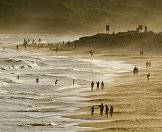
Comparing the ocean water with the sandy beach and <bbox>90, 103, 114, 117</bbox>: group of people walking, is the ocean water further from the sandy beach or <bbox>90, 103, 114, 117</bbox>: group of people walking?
<bbox>90, 103, 114, 117</bbox>: group of people walking

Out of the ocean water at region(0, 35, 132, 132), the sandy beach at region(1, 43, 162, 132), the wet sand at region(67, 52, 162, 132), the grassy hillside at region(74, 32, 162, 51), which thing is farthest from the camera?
the grassy hillside at region(74, 32, 162, 51)

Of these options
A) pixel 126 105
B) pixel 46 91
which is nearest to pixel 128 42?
pixel 46 91

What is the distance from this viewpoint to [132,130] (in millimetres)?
29578

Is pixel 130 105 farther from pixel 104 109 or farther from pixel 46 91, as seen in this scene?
pixel 46 91

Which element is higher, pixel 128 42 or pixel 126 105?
pixel 128 42

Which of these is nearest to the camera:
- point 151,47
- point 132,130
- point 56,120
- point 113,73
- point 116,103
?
point 132,130

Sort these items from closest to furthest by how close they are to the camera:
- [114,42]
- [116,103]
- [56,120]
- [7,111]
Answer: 1. [56,120]
2. [7,111]
3. [116,103]
4. [114,42]

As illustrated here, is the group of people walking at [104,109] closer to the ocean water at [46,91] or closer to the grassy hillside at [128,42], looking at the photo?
the ocean water at [46,91]

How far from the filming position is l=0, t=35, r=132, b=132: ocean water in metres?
32.2

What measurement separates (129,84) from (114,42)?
193ft

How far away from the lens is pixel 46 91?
45.2 metres

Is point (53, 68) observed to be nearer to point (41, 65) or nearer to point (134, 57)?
point (41, 65)

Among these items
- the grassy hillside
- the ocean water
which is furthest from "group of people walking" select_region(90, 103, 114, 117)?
the grassy hillside

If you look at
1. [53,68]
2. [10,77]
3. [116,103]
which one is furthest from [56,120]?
[53,68]
